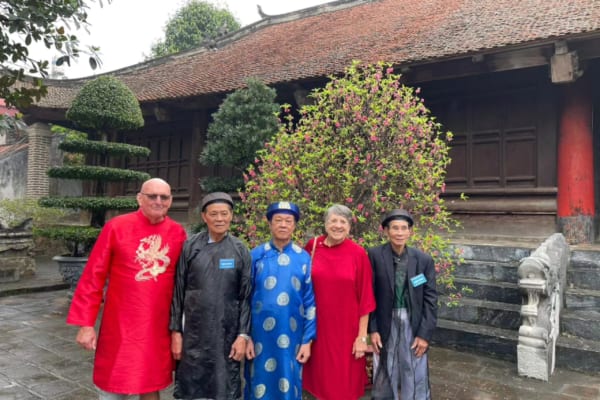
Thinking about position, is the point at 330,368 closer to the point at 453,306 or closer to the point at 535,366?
the point at 535,366

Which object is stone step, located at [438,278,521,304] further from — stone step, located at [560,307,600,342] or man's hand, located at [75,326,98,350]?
man's hand, located at [75,326,98,350]

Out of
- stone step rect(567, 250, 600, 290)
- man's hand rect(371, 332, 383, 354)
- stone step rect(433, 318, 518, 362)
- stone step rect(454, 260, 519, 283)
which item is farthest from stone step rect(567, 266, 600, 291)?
man's hand rect(371, 332, 383, 354)

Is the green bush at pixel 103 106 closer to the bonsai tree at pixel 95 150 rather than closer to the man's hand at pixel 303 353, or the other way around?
the bonsai tree at pixel 95 150

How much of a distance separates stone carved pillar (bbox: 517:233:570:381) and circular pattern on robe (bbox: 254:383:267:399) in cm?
272

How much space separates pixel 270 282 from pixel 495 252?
4075 mm

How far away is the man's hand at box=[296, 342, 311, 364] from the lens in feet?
9.00

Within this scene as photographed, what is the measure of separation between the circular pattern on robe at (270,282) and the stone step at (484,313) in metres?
3.18

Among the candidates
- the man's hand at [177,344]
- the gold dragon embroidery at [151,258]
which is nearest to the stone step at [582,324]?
the man's hand at [177,344]

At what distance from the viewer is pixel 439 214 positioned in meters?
3.92

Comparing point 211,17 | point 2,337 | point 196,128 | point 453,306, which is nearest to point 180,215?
point 196,128

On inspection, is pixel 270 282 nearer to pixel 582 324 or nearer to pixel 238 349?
pixel 238 349

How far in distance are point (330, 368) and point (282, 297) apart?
1.90 feet

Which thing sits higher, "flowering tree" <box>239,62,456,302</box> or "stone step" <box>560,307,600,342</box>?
"flowering tree" <box>239,62,456,302</box>

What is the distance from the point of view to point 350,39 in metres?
10.0
